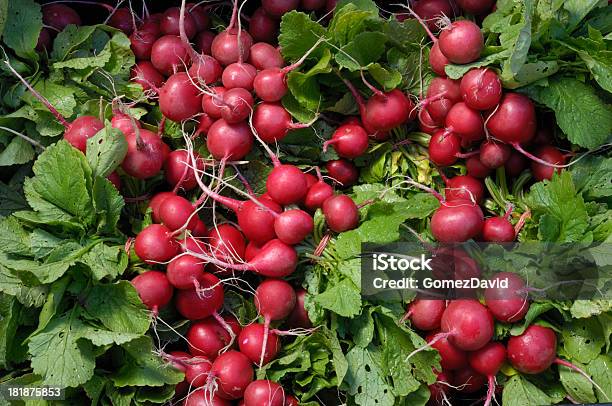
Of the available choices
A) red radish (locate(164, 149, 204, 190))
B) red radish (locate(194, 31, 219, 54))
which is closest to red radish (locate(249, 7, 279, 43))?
red radish (locate(194, 31, 219, 54))

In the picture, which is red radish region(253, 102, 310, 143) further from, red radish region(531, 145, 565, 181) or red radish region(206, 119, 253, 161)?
red radish region(531, 145, 565, 181)

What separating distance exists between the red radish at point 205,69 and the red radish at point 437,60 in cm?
74

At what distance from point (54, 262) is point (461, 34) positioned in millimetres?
1427

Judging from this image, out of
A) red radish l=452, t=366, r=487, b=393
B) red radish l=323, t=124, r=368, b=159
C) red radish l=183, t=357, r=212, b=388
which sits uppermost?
red radish l=323, t=124, r=368, b=159

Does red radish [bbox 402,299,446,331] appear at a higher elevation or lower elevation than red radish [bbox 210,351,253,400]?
higher

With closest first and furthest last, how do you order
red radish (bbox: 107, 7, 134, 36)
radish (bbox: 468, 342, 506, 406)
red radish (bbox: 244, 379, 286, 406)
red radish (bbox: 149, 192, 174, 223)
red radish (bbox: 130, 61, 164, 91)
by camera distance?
1. red radish (bbox: 244, 379, 286, 406)
2. radish (bbox: 468, 342, 506, 406)
3. red radish (bbox: 149, 192, 174, 223)
4. red radish (bbox: 130, 61, 164, 91)
5. red radish (bbox: 107, 7, 134, 36)

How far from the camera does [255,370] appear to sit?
191cm

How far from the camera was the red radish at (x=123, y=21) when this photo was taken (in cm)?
233

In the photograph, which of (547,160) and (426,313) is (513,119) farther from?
(426,313)

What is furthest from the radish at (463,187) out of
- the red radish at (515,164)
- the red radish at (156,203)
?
the red radish at (156,203)

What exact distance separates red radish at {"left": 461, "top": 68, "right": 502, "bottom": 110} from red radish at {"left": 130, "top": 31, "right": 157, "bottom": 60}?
45.6 inches

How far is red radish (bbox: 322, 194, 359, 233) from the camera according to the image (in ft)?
6.20

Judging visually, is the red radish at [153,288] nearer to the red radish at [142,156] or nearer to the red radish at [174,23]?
the red radish at [142,156]

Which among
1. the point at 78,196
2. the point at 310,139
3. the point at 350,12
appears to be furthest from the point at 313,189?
the point at 78,196
